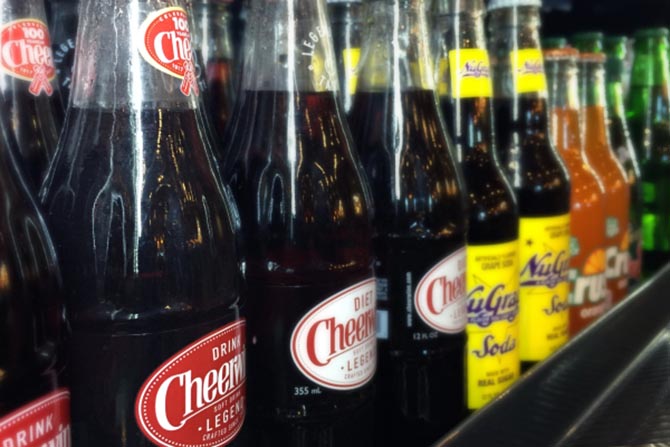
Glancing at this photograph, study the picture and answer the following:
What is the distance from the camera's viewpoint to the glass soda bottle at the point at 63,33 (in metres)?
0.71

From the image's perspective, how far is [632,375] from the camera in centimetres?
65

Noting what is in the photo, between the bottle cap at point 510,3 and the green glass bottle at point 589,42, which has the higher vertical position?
the bottle cap at point 510,3

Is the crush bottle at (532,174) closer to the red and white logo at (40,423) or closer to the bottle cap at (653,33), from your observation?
the bottle cap at (653,33)

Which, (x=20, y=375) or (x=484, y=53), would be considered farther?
(x=484, y=53)

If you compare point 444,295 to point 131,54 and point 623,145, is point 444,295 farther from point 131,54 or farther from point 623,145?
point 623,145

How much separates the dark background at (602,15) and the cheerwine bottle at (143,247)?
0.99 m

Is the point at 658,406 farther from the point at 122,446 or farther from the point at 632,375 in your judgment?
the point at 122,446

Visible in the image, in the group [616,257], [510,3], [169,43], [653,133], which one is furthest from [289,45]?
[653,133]

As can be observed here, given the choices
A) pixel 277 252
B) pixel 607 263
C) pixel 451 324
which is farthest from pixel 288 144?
pixel 607 263

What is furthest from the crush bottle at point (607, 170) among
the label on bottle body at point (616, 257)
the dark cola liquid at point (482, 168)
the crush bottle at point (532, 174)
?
the dark cola liquid at point (482, 168)

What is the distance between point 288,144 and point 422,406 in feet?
0.92

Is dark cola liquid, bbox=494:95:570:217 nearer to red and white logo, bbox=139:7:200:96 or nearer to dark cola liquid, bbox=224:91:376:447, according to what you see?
dark cola liquid, bbox=224:91:376:447

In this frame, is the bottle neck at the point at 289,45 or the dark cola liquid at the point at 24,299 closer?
the dark cola liquid at the point at 24,299

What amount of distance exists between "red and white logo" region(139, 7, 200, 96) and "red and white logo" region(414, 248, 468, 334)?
10.8 inches
